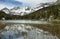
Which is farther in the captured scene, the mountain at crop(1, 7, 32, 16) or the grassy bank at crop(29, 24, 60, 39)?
the mountain at crop(1, 7, 32, 16)

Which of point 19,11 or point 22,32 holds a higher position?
point 19,11

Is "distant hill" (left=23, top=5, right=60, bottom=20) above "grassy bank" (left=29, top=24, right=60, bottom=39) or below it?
above

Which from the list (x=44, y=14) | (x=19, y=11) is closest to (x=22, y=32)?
(x=19, y=11)

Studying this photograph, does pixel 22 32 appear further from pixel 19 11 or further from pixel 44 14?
pixel 44 14

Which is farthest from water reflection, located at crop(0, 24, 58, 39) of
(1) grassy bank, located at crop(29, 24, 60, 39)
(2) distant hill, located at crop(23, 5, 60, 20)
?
(2) distant hill, located at crop(23, 5, 60, 20)

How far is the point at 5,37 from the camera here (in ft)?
6.89

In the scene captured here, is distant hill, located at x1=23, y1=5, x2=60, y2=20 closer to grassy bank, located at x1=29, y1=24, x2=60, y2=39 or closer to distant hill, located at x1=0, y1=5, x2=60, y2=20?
distant hill, located at x1=0, y1=5, x2=60, y2=20

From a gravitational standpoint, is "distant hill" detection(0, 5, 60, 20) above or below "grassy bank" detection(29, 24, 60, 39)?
above

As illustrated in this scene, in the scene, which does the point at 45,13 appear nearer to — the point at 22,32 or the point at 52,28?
the point at 52,28

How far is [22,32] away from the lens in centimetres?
212

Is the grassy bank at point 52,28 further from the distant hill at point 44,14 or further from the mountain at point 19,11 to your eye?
the mountain at point 19,11

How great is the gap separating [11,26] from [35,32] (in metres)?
0.42

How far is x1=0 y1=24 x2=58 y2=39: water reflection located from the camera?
6.86 feet

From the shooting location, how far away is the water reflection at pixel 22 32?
209cm
